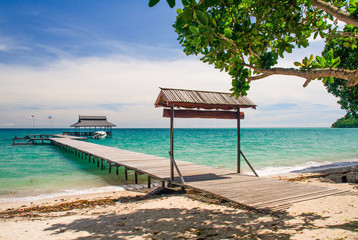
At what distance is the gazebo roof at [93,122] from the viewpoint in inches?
1967

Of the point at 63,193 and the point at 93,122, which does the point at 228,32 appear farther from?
the point at 93,122

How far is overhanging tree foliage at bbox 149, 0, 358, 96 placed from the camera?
4.43 m

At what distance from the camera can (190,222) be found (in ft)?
18.1

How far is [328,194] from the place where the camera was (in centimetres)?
668

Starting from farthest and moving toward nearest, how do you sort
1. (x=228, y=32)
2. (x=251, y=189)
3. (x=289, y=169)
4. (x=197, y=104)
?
1. (x=289, y=169)
2. (x=197, y=104)
3. (x=251, y=189)
4. (x=228, y=32)

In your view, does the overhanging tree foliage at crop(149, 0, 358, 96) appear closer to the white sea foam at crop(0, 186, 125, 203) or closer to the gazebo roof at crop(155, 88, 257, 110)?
the gazebo roof at crop(155, 88, 257, 110)

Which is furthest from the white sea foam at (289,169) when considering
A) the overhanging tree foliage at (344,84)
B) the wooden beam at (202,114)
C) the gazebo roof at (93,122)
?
the gazebo roof at (93,122)

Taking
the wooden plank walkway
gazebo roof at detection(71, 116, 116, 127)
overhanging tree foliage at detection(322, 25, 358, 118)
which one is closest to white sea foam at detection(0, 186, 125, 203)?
the wooden plank walkway

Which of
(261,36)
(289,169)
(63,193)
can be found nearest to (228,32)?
(261,36)

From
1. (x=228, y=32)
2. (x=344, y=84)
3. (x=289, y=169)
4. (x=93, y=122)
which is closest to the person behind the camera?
(x=228, y=32)

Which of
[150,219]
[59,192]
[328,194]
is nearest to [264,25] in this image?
[328,194]

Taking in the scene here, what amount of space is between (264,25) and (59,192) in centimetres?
1061

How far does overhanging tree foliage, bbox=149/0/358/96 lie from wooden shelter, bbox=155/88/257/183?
2.74 m

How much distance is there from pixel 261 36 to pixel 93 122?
49795 millimetres
